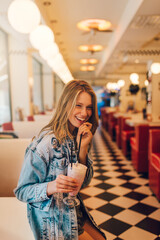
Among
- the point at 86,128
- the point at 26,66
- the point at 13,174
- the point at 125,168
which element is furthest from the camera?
the point at 26,66

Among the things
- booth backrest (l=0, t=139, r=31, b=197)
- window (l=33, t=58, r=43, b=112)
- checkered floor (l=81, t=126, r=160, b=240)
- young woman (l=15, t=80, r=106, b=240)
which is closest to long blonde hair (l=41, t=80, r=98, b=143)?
young woman (l=15, t=80, r=106, b=240)

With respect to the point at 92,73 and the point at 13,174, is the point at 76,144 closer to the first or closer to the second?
the point at 13,174

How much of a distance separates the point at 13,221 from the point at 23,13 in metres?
2.28

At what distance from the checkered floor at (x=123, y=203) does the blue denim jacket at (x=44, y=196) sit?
145cm

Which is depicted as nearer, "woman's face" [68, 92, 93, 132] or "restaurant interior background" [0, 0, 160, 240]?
"woman's face" [68, 92, 93, 132]

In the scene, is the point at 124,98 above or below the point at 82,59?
below

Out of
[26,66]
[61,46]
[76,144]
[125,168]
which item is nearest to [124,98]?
[61,46]

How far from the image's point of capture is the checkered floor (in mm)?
2553

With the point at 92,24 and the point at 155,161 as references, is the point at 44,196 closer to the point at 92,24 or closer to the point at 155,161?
the point at 155,161

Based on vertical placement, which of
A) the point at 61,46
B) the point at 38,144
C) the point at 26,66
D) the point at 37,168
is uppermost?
the point at 61,46

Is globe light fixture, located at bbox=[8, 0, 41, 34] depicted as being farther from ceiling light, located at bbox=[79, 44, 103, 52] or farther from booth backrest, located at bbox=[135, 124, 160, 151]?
ceiling light, located at bbox=[79, 44, 103, 52]

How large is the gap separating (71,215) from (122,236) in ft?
5.01

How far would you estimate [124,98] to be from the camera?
49.4 feet

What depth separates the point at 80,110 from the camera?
134cm
